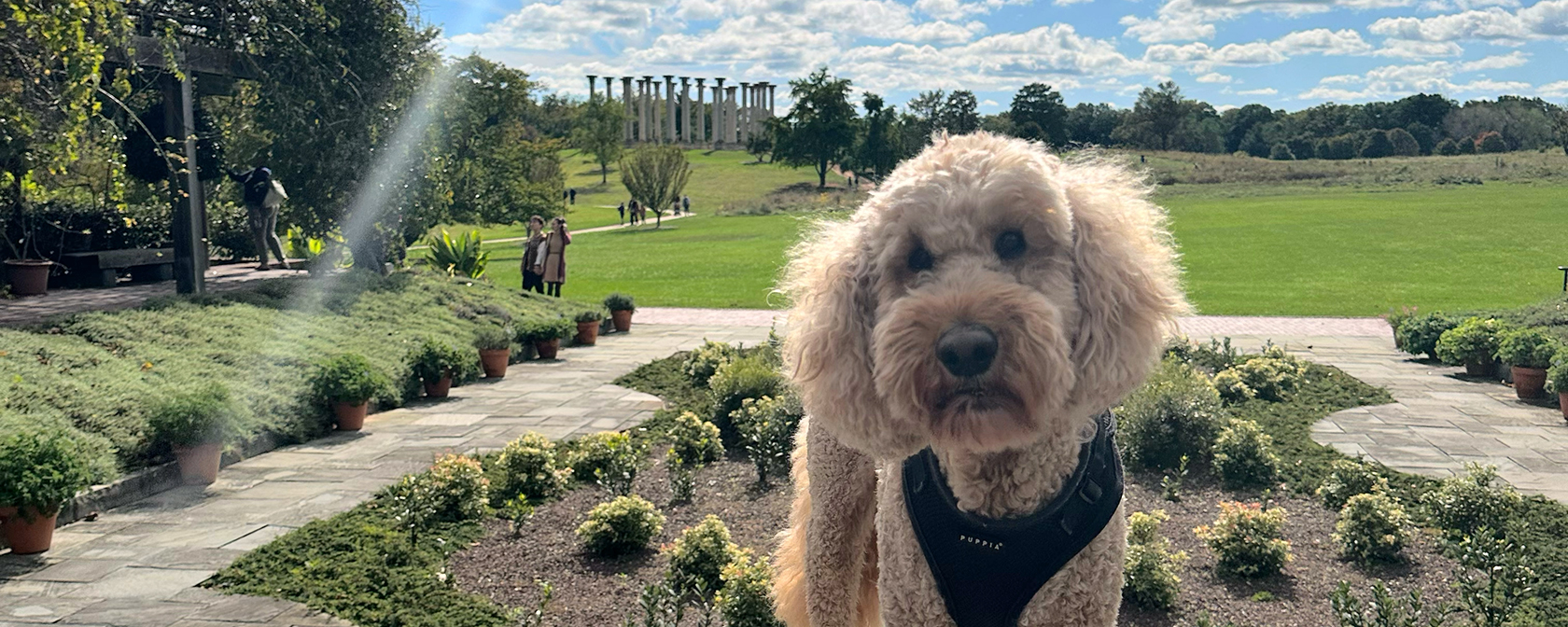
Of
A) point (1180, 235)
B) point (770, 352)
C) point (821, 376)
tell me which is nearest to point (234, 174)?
point (770, 352)

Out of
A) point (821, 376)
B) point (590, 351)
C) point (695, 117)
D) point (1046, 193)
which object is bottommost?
point (590, 351)

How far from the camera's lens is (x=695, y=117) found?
12606cm

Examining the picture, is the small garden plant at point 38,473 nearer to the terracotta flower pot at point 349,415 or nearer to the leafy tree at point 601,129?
the terracotta flower pot at point 349,415

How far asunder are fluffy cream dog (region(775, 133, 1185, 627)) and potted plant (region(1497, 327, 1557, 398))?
8.29 meters

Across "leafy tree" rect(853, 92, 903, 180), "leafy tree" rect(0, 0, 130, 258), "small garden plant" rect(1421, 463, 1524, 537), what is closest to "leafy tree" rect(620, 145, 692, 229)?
"leafy tree" rect(853, 92, 903, 180)

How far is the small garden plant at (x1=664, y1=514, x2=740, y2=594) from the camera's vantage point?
4730 millimetres

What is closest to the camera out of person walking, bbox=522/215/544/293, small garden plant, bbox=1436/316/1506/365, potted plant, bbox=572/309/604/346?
small garden plant, bbox=1436/316/1506/365

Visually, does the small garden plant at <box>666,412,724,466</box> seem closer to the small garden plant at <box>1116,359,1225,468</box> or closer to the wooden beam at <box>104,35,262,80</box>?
the small garden plant at <box>1116,359,1225,468</box>

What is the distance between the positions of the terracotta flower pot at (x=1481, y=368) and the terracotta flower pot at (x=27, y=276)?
17.1m

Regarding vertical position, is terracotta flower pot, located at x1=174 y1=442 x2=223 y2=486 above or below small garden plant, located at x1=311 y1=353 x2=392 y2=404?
below

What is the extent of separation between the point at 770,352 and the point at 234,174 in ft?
35.4

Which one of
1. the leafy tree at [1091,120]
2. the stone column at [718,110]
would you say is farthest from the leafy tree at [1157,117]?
the stone column at [718,110]

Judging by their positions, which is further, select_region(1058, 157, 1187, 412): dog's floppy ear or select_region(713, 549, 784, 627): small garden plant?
select_region(713, 549, 784, 627): small garden plant

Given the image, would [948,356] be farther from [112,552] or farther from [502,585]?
[112,552]
